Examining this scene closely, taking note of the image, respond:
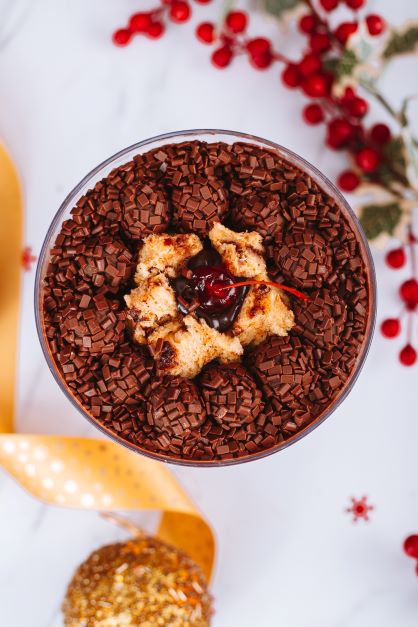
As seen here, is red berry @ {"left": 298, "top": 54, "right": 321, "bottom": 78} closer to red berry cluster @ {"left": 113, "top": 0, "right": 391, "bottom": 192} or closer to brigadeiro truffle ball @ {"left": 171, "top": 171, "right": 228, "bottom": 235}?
red berry cluster @ {"left": 113, "top": 0, "right": 391, "bottom": 192}

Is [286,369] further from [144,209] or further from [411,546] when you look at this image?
[411,546]

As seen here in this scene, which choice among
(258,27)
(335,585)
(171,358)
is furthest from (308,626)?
(258,27)

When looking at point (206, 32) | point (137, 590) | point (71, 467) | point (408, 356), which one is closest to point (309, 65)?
point (206, 32)

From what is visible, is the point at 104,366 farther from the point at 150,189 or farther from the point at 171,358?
the point at 150,189

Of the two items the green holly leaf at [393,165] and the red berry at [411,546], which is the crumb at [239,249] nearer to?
the green holly leaf at [393,165]

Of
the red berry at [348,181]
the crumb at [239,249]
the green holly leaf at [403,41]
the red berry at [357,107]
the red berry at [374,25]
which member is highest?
the red berry at [374,25]

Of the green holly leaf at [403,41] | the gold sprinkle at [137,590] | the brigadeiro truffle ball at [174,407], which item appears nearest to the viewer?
the brigadeiro truffle ball at [174,407]

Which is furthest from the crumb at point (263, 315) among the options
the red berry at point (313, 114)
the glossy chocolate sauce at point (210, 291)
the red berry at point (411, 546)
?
the red berry at point (411, 546)
